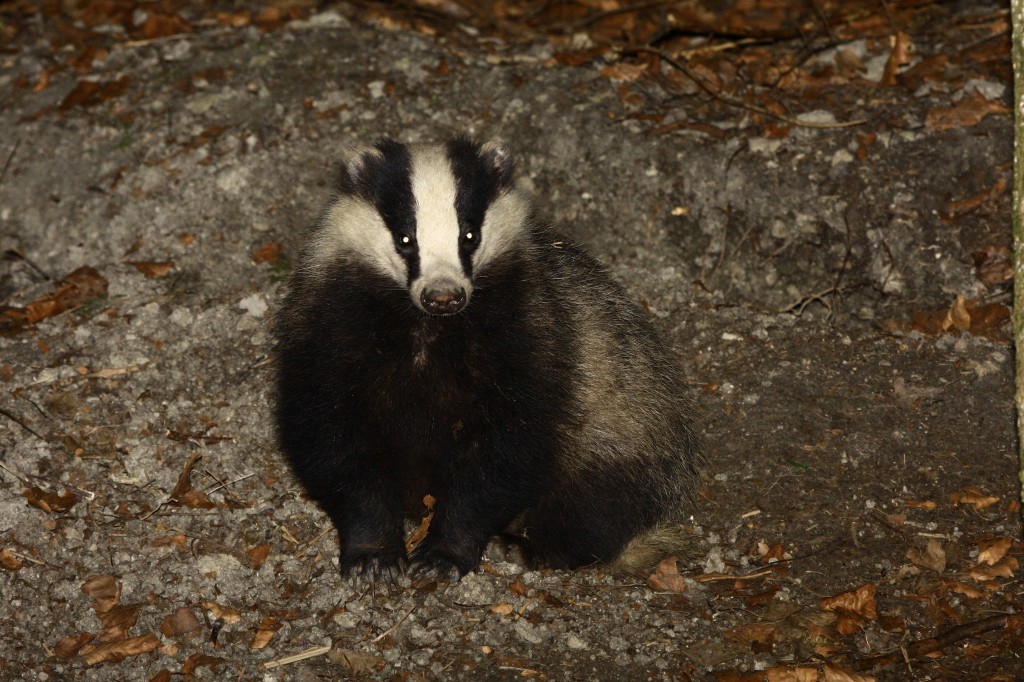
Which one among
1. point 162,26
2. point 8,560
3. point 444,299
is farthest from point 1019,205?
point 162,26

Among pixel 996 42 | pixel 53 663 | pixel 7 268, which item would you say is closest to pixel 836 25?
pixel 996 42

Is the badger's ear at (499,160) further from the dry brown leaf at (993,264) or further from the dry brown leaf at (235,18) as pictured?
the dry brown leaf at (235,18)

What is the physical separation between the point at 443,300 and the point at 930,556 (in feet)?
6.36

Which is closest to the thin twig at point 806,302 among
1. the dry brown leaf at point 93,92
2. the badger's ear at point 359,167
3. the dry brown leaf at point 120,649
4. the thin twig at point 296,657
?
the badger's ear at point 359,167

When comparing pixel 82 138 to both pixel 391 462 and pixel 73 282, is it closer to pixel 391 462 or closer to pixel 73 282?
pixel 73 282

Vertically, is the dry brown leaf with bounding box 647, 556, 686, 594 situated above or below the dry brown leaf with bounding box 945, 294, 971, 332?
below

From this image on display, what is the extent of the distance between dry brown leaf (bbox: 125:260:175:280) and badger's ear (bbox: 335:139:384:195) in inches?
63.3

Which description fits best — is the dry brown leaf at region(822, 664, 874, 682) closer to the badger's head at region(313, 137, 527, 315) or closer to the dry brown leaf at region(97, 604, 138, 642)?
the badger's head at region(313, 137, 527, 315)

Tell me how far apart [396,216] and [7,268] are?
103 inches

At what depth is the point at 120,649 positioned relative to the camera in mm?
3318

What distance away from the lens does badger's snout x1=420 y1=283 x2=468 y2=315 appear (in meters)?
3.27

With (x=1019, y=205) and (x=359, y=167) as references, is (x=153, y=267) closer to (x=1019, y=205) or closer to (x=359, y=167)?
(x=359, y=167)

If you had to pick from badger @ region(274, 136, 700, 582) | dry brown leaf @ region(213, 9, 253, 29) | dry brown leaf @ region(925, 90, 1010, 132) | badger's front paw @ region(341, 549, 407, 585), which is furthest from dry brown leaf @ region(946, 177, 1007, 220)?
dry brown leaf @ region(213, 9, 253, 29)

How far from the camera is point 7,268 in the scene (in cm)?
512
